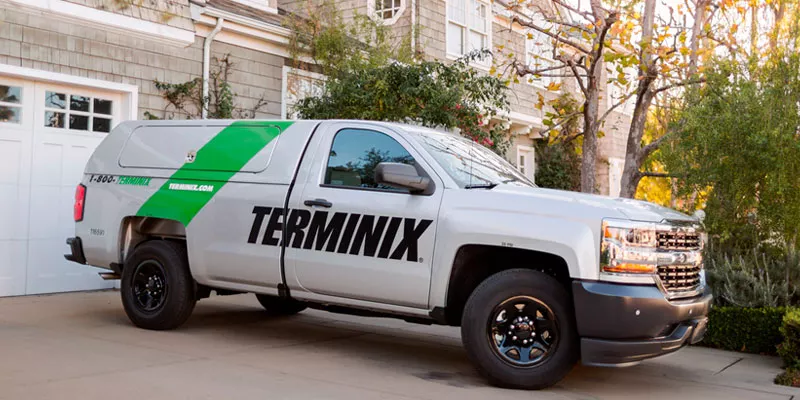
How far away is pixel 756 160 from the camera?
8375 mm

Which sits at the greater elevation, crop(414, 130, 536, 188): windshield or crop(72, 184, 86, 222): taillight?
crop(414, 130, 536, 188): windshield

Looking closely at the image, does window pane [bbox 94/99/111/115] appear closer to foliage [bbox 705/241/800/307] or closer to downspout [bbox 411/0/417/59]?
downspout [bbox 411/0/417/59]

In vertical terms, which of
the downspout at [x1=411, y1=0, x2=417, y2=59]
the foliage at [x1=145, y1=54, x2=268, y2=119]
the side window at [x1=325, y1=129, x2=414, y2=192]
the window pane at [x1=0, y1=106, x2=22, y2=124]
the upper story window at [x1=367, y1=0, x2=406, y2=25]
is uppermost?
the upper story window at [x1=367, y1=0, x2=406, y2=25]

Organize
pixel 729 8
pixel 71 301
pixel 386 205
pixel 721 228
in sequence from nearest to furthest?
pixel 386 205
pixel 721 228
pixel 71 301
pixel 729 8

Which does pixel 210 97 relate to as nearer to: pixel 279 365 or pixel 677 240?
pixel 279 365

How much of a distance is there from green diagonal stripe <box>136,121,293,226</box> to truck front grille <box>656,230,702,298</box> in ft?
11.3

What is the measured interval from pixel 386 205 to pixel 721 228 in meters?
4.44

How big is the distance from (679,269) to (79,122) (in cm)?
792

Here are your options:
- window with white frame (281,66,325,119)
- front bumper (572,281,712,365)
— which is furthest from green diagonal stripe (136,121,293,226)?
window with white frame (281,66,325,119)

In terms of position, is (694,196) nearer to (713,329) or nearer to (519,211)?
(713,329)

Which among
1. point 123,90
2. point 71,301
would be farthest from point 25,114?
point 71,301

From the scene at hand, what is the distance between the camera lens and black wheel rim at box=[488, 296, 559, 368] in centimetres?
580

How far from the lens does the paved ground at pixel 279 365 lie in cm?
553

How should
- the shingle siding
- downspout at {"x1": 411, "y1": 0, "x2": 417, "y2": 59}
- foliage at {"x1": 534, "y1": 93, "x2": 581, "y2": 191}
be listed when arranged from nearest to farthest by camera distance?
the shingle siding
downspout at {"x1": 411, "y1": 0, "x2": 417, "y2": 59}
foliage at {"x1": 534, "y1": 93, "x2": 581, "y2": 191}
